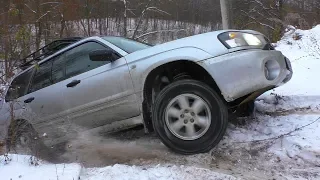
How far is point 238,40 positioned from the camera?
4.18 metres

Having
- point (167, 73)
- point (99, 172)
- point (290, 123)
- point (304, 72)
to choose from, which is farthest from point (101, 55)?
point (304, 72)

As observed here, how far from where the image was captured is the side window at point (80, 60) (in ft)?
16.1

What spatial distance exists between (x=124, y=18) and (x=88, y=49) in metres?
20.4

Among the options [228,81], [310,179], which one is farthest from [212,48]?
[310,179]

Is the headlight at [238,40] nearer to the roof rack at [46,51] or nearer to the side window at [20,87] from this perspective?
the roof rack at [46,51]

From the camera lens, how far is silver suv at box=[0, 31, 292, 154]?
4.05 m

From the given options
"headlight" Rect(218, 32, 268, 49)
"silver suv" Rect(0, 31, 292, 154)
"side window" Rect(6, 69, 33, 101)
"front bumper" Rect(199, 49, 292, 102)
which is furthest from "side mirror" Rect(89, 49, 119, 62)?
"side window" Rect(6, 69, 33, 101)

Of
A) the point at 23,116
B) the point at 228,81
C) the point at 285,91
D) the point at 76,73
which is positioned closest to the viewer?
the point at 228,81

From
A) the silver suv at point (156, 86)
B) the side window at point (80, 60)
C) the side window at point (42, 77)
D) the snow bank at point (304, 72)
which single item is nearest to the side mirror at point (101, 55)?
the silver suv at point (156, 86)

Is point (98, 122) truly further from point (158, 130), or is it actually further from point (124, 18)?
point (124, 18)

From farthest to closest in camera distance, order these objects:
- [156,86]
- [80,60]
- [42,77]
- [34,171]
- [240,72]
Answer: [42,77] → [80,60] → [156,86] → [240,72] → [34,171]

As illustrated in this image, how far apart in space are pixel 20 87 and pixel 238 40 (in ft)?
11.3

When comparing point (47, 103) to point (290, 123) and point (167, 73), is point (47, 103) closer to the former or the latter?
point (167, 73)

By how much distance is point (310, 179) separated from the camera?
3.50 meters
